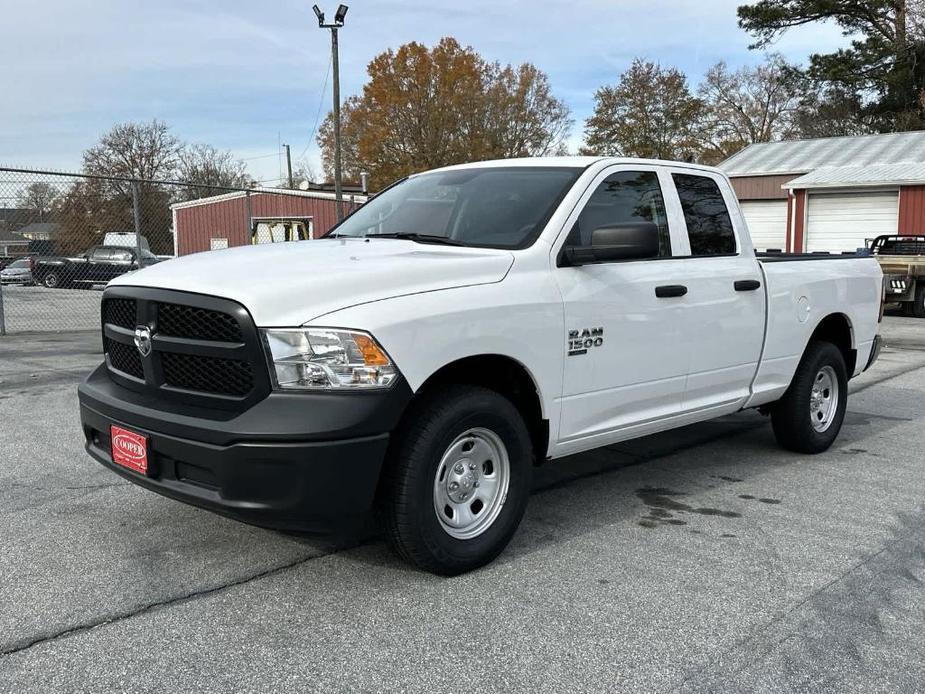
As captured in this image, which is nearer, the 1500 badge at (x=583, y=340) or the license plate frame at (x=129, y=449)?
the license plate frame at (x=129, y=449)

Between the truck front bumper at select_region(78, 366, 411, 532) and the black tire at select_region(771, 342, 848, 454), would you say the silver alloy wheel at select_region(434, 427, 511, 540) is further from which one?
the black tire at select_region(771, 342, 848, 454)

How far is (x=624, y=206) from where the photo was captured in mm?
4566

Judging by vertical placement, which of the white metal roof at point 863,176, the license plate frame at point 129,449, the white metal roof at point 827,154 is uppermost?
the white metal roof at point 827,154

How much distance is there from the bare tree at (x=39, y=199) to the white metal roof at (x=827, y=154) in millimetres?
22674

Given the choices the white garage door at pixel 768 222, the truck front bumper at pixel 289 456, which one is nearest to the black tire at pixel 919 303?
the white garage door at pixel 768 222

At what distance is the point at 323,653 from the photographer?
300 centimetres

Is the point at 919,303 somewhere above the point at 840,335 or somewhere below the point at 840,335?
below

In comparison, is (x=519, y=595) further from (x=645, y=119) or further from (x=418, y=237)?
(x=645, y=119)

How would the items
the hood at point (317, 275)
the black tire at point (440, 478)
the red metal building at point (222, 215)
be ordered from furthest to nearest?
the red metal building at point (222, 215)
the black tire at point (440, 478)
the hood at point (317, 275)

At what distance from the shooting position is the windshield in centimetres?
422

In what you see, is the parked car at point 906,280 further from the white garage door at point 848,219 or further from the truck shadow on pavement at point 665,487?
the truck shadow on pavement at point 665,487

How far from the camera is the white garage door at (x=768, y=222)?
1137 inches

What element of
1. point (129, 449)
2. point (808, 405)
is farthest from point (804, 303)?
point (129, 449)

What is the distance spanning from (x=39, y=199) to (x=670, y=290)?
11238mm
